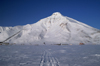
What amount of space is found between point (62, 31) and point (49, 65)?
212 feet

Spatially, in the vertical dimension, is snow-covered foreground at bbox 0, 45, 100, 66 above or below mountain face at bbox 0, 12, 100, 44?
below

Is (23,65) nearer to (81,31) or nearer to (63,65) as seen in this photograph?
(63,65)

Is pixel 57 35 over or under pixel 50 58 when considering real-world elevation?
over

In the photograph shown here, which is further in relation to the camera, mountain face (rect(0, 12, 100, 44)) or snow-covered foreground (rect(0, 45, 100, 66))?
mountain face (rect(0, 12, 100, 44))

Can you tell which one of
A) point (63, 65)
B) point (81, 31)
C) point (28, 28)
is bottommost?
point (63, 65)

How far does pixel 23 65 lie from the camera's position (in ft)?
25.3

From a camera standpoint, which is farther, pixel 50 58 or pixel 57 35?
pixel 57 35

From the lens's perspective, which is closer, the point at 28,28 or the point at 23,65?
the point at 23,65

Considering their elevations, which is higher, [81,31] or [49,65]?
[81,31]

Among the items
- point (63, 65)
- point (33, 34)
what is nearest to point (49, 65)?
point (63, 65)

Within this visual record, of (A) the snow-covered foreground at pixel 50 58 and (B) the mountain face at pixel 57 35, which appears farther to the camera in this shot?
(B) the mountain face at pixel 57 35

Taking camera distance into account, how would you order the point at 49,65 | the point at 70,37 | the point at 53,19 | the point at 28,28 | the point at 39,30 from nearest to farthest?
the point at 49,65 → the point at 70,37 → the point at 39,30 → the point at 28,28 → the point at 53,19

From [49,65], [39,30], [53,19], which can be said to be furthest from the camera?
[53,19]

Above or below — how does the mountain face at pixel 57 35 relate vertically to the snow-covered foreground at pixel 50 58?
above
